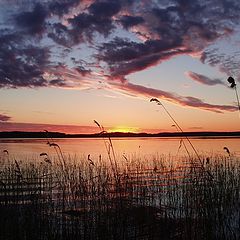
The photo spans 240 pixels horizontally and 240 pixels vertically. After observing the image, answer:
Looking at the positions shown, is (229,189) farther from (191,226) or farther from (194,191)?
(191,226)

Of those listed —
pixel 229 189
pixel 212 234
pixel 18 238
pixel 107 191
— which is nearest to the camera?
pixel 18 238

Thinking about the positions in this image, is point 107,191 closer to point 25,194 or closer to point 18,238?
point 25,194

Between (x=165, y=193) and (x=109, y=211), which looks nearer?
(x=109, y=211)

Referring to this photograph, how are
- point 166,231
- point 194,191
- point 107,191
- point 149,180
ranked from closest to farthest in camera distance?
point 166,231, point 194,191, point 107,191, point 149,180

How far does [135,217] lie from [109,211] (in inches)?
26.9

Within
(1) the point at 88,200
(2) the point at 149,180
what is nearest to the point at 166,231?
(1) the point at 88,200

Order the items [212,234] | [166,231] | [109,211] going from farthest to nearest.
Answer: [109,211] → [166,231] → [212,234]

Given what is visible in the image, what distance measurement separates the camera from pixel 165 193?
1298 centimetres

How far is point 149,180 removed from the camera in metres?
14.7

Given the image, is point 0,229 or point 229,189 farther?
point 229,189

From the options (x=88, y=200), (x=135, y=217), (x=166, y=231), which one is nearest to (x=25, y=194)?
(x=88, y=200)

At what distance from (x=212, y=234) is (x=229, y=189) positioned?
14.8ft

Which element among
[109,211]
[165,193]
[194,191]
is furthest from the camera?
[165,193]

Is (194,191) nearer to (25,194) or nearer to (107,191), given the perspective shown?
(107,191)
